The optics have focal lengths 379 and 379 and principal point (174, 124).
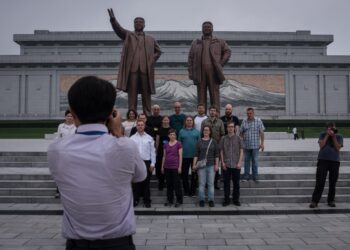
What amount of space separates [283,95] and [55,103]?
22.7 meters

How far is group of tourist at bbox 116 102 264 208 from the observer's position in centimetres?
687

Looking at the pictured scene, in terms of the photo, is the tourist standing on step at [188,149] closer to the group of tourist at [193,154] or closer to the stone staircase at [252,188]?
the group of tourist at [193,154]

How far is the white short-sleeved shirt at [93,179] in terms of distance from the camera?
1646 millimetres

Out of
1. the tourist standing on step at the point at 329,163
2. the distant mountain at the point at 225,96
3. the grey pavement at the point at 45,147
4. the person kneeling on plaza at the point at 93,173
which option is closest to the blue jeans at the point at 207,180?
the tourist standing on step at the point at 329,163

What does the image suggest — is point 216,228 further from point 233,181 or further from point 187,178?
point 187,178

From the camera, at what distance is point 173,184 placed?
6.95m

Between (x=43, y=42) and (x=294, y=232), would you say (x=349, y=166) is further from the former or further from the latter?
(x=43, y=42)

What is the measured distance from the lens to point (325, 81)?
3925 centimetres

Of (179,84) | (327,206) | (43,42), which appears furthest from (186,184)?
(43,42)

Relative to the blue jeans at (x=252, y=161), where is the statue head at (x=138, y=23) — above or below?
above

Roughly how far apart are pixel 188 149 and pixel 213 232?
2.33m

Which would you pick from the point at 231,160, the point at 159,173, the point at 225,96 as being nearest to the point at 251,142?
the point at 231,160

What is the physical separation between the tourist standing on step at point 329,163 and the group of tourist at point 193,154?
4.55ft

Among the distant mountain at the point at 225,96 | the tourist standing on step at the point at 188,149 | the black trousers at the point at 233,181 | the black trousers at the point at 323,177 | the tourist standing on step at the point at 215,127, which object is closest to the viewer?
the black trousers at the point at 323,177
